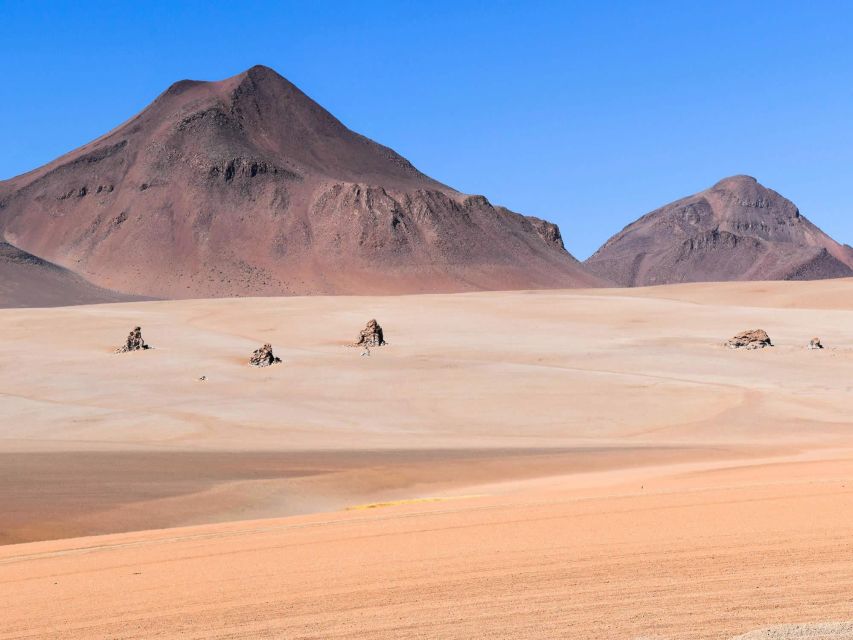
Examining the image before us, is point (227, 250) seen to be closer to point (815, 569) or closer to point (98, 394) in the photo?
point (98, 394)

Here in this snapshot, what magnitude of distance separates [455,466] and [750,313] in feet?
118

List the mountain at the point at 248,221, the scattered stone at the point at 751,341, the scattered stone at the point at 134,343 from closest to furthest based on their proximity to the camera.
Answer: the scattered stone at the point at 751,341 → the scattered stone at the point at 134,343 → the mountain at the point at 248,221

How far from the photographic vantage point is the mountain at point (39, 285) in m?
122

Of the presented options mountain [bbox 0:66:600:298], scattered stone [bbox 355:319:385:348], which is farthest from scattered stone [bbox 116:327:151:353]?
mountain [bbox 0:66:600:298]

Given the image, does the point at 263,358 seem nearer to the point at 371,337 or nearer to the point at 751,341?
the point at 371,337

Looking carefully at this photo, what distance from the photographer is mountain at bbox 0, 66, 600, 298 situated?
15600 centimetres

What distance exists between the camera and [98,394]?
29.3 meters

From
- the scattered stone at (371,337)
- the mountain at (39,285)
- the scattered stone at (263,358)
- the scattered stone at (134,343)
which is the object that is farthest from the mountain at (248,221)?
the scattered stone at (263,358)

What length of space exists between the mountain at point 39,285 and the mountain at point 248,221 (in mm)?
8928

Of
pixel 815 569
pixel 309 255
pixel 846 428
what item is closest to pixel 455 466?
pixel 846 428

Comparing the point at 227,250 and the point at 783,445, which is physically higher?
the point at 227,250

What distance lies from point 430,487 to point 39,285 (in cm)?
12260

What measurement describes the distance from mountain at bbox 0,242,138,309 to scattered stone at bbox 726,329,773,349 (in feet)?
312

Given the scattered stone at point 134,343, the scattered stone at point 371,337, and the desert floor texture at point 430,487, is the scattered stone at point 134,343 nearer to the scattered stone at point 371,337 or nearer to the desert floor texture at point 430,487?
the desert floor texture at point 430,487
